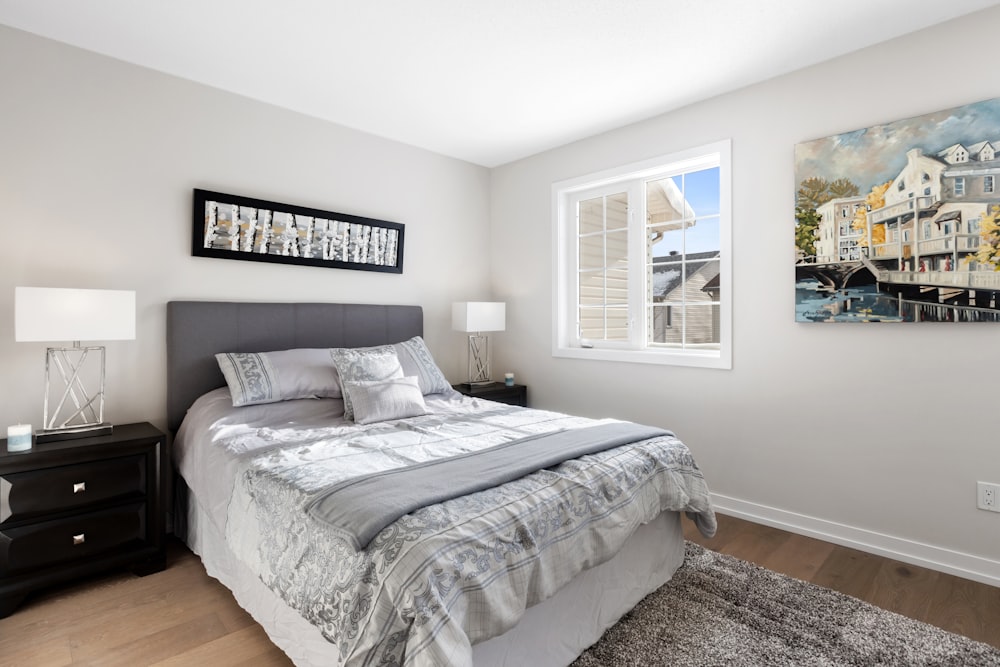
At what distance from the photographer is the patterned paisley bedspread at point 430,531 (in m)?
1.26

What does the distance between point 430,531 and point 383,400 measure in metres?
1.43

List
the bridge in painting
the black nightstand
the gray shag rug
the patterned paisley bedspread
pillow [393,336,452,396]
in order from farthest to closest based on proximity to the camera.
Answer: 1. the black nightstand
2. pillow [393,336,452,396]
3. the bridge in painting
4. the gray shag rug
5. the patterned paisley bedspread

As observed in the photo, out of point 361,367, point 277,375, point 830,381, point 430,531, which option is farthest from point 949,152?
point 277,375

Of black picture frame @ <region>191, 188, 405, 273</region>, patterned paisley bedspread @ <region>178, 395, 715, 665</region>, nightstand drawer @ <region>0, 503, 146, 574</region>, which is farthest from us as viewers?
black picture frame @ <region>191, 188, 405, 273</region>

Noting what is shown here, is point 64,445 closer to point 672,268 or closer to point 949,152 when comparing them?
point 672,268

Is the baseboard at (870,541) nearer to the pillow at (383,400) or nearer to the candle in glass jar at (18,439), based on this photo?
the pillow at (383,400)

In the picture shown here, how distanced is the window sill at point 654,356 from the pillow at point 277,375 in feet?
5.87

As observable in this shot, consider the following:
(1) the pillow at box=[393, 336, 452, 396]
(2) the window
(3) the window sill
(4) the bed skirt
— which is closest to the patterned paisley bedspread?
(4) the bed skirt

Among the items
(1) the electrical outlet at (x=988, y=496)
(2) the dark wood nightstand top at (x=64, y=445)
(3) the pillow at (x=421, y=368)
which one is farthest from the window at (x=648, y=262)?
(2) the dark wood nightstand top at (x=64, y=445)

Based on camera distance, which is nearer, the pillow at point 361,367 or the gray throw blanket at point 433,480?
the gray throw blanket at point 433,480

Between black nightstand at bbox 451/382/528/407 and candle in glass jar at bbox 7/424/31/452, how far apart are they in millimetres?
2397

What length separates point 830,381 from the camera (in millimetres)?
2750

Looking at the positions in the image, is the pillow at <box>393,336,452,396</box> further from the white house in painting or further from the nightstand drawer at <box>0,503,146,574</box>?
the white house in painting

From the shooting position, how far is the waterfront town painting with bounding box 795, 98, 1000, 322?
229 centimetres
